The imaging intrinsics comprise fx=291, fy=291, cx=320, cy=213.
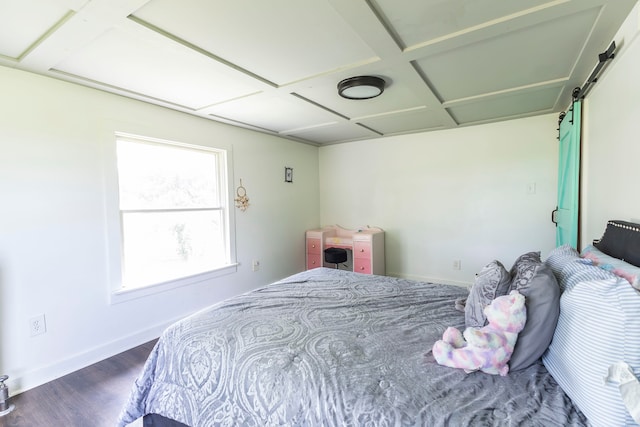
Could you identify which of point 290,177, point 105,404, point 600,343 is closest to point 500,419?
point 600,343

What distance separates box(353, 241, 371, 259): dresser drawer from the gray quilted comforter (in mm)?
2226

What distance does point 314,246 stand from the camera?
4.68 meters

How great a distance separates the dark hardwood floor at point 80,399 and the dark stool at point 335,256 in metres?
2.63

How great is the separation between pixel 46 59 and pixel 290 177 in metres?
2.94

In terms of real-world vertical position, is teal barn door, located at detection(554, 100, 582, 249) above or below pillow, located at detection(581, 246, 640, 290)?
above

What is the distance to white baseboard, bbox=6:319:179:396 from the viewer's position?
2051mm

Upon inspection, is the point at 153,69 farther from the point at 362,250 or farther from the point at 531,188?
the point at 531,188

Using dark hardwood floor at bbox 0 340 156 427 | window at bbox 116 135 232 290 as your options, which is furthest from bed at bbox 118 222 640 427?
window at bbox 116 135 232 290

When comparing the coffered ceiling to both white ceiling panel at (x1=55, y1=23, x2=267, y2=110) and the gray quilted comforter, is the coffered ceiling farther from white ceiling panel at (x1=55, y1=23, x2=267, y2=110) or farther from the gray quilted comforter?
the gray quilted comforter

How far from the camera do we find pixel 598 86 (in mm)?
2068

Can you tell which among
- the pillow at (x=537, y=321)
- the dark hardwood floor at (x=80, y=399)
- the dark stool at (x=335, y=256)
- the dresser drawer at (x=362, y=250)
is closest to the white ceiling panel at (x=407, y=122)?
the dresser drawer at (x=362, y=250)

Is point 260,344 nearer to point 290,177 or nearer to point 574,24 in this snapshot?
point 574,24

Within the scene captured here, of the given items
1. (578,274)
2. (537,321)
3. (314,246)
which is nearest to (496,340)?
(537,321)

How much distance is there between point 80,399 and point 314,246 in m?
3.20
